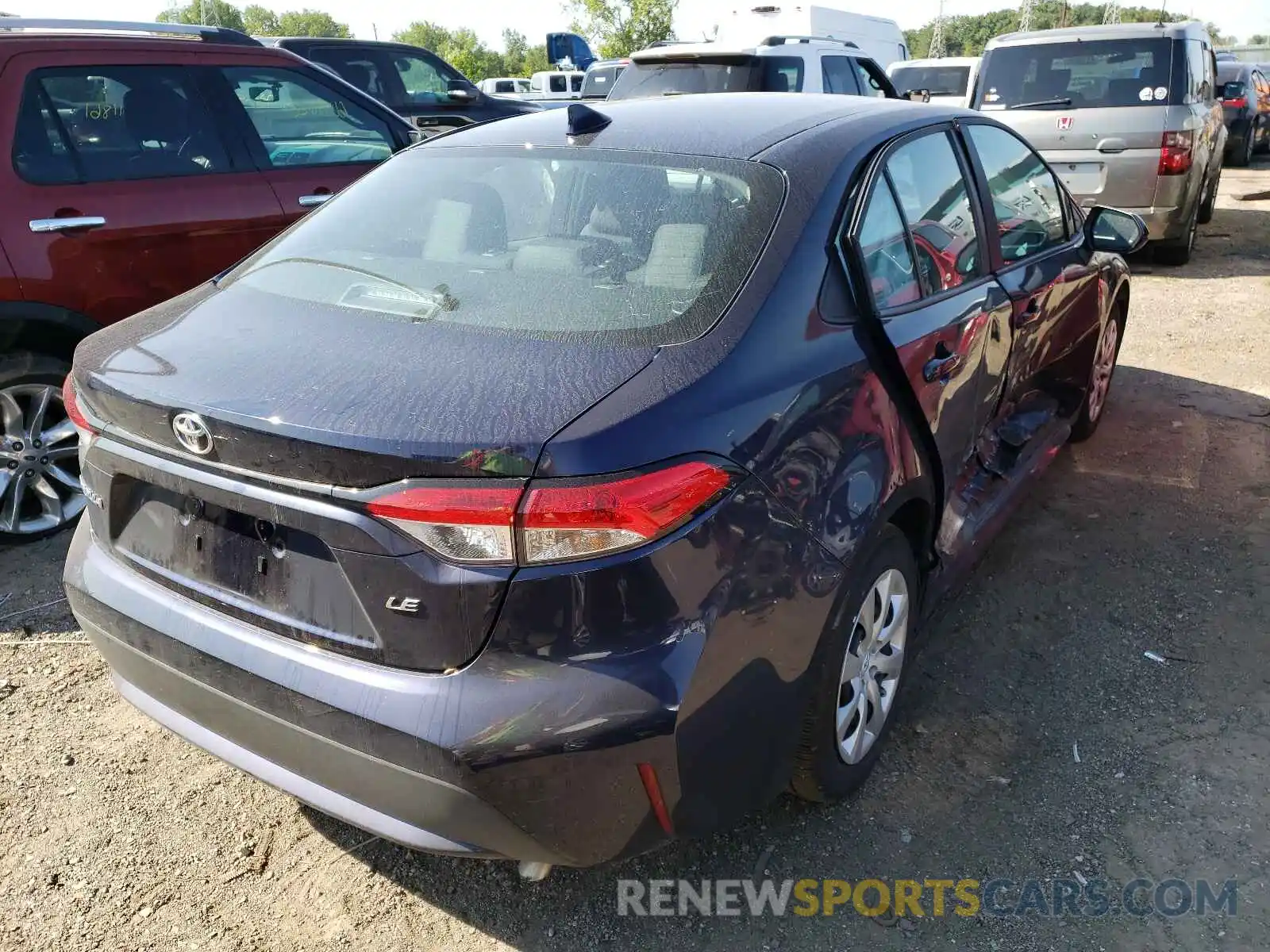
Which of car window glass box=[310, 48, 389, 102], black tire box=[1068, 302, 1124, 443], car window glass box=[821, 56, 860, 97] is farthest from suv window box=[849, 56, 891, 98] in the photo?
black tire box=[1068, 302, 1124, 443]

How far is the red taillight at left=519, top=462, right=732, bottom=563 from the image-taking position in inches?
68.0

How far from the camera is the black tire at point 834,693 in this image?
2.26 metres

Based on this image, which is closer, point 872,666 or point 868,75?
point 872,666

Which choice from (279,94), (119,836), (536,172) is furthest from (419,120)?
(119,836)

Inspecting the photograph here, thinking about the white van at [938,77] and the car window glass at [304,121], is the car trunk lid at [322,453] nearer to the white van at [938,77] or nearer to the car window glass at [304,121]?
the car window glass at [304,121]

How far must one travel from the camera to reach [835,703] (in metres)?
2.35

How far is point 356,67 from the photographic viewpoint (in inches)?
424

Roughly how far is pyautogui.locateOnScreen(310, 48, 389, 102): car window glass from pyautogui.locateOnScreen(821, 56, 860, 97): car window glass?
4.61 metres

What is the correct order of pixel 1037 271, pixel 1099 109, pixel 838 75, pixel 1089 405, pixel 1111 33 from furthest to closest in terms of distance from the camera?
pixel 838 75, pixel 1111 33, pixel 1099 109, pixel 1089 405, pixel 1037 271

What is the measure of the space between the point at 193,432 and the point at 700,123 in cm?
156

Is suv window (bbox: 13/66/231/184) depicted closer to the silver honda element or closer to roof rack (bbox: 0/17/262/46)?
roof rack (bbox: 0/17/262/46)

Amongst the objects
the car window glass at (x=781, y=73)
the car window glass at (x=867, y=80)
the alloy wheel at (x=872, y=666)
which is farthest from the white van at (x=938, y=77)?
the alloy wheel at (x=872, y=666)

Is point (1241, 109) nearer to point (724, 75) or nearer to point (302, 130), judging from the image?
point (724, 75)

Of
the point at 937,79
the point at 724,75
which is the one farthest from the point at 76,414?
the point at 937,79
